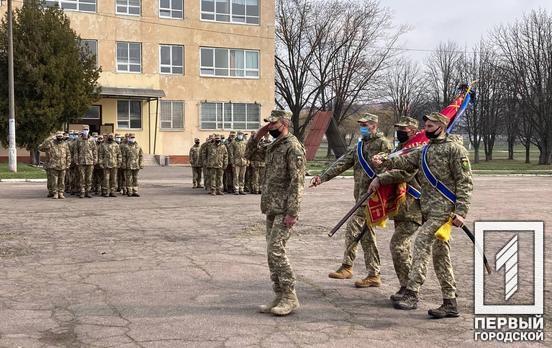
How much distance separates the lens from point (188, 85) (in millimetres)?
41688

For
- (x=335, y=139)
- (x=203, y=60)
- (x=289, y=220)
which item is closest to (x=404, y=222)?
(x=289, y=220)

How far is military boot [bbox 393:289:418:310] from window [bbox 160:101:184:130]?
35.9m

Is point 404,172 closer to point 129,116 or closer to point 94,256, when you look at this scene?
point 94,256

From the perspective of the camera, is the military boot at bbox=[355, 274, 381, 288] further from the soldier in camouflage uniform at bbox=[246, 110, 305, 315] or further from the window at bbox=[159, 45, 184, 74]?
the window at bbox=[159, 45, 184, 74]

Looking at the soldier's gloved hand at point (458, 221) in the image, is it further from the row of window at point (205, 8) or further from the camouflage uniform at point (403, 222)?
the row of window at point (205, 8)

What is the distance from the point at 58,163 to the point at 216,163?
15.4 ft

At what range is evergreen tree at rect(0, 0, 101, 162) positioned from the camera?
104 feet

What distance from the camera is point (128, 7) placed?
3991 cm

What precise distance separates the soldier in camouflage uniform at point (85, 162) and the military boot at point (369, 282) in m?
12.8

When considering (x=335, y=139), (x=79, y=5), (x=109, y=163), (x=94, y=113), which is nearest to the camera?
(x=109, y=163)

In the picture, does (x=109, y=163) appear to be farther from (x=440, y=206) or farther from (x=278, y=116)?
(x=440, y=206)

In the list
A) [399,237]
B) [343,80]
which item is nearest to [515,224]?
[399,237]

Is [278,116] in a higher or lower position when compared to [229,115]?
lower

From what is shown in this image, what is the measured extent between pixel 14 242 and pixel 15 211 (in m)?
4.59
